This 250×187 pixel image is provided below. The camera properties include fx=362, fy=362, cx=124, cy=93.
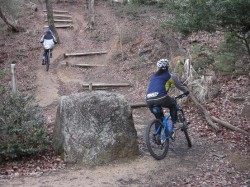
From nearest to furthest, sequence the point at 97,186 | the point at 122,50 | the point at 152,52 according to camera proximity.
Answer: the point at 97,186, the point at 152,52, the point at 122,50

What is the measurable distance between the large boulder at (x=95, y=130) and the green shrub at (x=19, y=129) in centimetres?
63

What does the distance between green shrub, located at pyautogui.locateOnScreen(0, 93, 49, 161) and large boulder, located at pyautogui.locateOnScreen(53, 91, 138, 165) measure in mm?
627

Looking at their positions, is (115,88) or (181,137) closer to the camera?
(181,137)

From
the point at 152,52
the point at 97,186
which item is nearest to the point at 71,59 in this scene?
the point at 152,52

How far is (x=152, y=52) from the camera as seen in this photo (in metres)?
19.2

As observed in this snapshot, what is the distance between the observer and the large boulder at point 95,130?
26.0 ft

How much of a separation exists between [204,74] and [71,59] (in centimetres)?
1058

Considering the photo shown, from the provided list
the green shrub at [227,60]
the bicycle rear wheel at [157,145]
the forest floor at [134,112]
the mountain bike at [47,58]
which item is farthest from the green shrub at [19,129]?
the mountain bike at [47,58]

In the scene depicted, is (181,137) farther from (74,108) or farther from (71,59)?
(71,59)

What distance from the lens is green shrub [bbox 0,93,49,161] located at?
826cm

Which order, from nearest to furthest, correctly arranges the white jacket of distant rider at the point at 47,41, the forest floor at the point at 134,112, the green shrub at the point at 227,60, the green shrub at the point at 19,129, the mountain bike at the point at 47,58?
the forest floor at the point at 134,112 → the green shrub at the point at 227,60 → the green shrub at the point at 19,129 → the white jacket of distant rider at the point at 47,41 → the mountain bike at the point at 47,58

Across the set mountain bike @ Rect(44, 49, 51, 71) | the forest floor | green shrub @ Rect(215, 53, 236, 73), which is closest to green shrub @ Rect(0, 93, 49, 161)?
the forest floor

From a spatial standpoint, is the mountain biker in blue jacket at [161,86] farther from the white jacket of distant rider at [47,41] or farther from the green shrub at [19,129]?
the white jacket of distant rider at [47,41]

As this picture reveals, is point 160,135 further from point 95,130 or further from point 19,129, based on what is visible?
point 19,129
